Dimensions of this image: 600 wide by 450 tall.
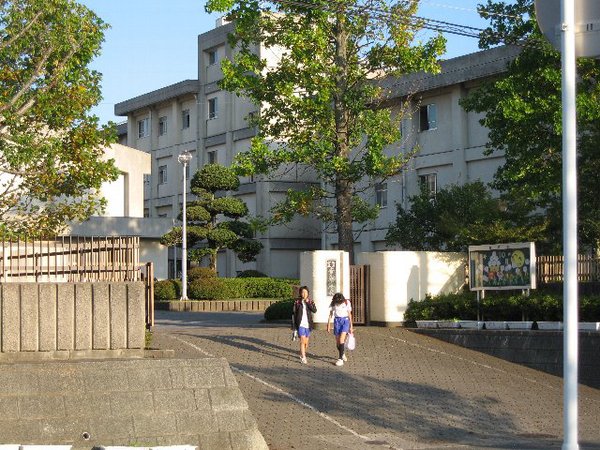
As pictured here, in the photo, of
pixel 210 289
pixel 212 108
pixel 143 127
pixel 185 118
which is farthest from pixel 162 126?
pixel 210 289

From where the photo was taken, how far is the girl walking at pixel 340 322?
2192cm

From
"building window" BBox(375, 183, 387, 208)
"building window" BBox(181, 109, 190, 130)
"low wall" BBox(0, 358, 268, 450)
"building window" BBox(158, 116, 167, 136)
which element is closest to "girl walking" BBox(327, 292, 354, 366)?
"low wall" BBox(0, 358, 268, 450)

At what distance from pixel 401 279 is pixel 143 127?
144ft

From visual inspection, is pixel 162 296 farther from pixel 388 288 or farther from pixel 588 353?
pixel 588 353

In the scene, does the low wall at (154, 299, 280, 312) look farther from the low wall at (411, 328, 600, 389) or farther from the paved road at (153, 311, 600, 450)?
the low wall at (411, 328, 600, 389)

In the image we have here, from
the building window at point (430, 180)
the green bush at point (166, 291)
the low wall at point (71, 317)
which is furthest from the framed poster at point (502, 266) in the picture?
the building window at point (430, 180)

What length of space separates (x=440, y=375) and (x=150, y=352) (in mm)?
7248

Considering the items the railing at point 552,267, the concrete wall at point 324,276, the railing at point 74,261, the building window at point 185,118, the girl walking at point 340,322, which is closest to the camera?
the railing at point 74,261

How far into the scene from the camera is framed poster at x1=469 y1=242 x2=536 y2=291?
82.2 feet

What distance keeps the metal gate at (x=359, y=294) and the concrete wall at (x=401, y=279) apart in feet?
0.55

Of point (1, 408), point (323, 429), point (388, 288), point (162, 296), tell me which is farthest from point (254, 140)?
point (162, 296)

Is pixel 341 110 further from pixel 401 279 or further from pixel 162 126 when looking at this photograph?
pixel 162 126

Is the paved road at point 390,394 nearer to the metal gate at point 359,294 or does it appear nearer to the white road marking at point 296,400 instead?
the white road marking at point 296,400

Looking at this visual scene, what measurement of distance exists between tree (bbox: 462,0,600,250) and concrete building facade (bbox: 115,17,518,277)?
11839mm
